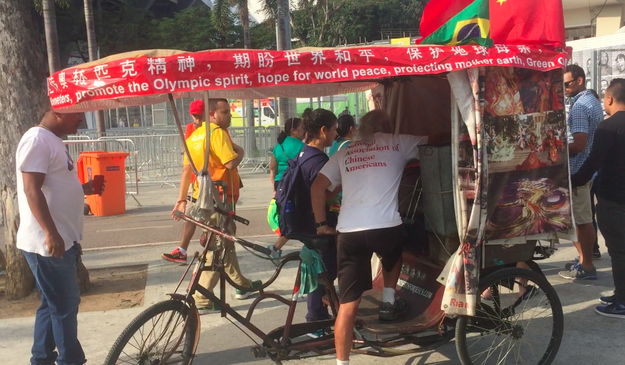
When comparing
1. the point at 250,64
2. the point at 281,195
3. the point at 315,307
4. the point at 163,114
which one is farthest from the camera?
the point at 163,114

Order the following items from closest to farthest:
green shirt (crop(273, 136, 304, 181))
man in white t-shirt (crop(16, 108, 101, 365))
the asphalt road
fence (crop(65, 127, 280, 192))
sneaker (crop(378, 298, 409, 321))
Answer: man in white t-shirt (crop(16, 108, 101, 365)) < sneaker (crop(378, 298, 409, 321)) < green shirt (crop(273, 136, 304, 181)) < the asphalt road < fence (crop(65, 127, 280, 192))

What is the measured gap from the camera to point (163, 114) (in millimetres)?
21016

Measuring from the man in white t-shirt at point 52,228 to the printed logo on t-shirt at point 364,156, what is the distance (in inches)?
73.1

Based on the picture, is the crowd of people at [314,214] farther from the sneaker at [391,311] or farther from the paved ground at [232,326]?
the paved ground at [232,326]

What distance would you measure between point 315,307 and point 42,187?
2.18 m

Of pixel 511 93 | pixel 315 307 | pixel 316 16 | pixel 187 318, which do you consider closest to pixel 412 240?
pixel 315 307

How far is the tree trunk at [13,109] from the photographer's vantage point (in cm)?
602

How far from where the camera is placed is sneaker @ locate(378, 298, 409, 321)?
13.9ft

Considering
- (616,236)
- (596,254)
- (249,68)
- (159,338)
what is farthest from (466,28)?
(596,254)

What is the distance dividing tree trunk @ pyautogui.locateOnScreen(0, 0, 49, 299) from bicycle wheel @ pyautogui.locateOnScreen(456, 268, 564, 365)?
434 centimetres

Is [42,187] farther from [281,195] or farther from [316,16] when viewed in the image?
[316,16]

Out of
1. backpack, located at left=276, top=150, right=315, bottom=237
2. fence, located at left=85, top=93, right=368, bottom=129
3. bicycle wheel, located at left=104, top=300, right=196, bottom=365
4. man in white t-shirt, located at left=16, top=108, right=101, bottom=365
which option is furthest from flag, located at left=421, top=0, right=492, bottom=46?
fence, located at left=85, top=93, right=368, bottom=129

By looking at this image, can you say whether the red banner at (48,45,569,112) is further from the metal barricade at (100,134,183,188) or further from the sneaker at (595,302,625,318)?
the metal barricade at (100,134,183,188)

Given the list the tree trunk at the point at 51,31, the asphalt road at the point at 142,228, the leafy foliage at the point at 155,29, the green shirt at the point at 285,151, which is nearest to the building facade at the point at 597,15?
the leafy foliage at the point at 155,29
